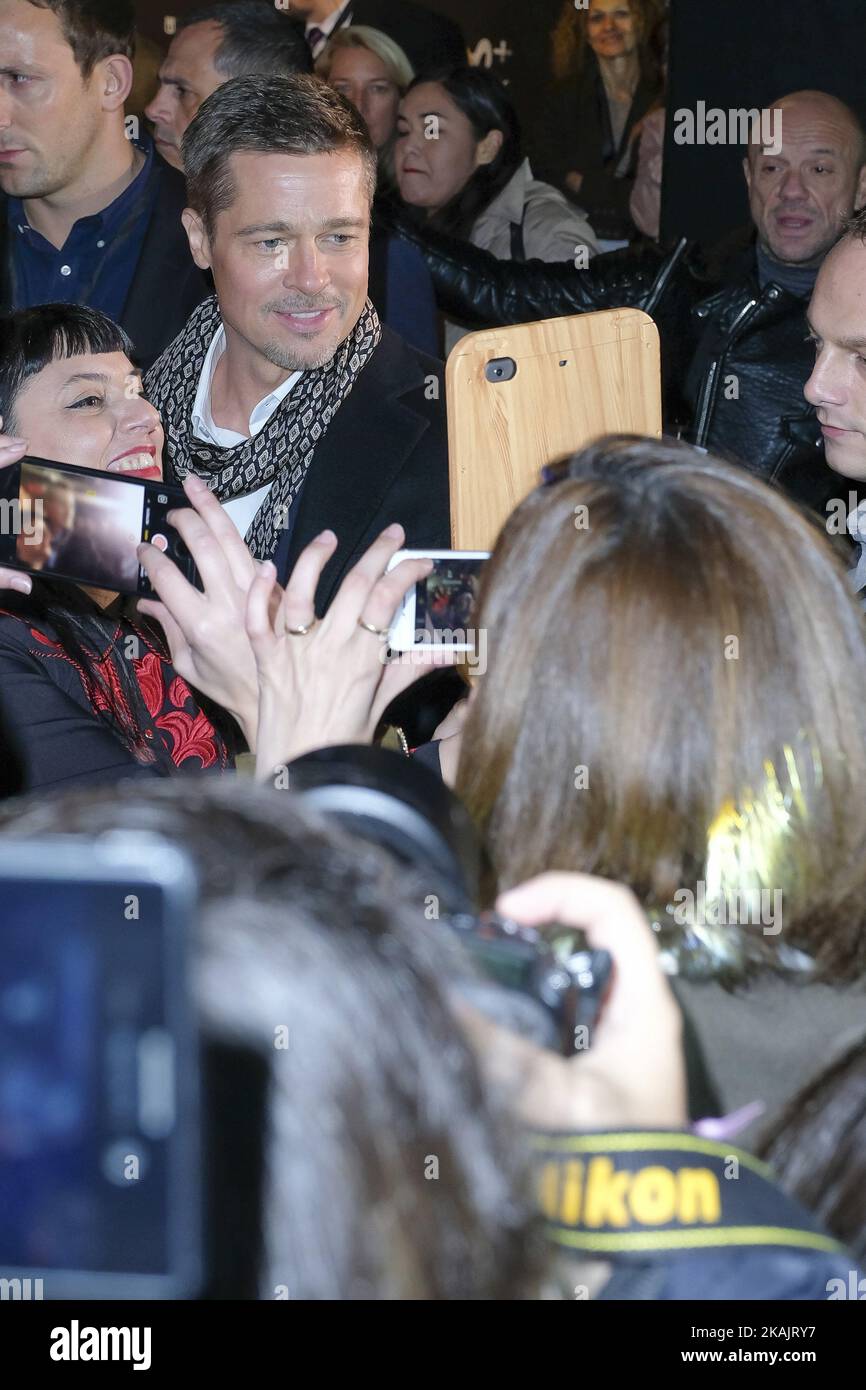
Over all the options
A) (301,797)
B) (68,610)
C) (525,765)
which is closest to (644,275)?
(68,610)

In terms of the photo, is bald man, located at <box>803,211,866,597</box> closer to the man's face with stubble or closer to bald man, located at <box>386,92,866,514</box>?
the man's face with stubble

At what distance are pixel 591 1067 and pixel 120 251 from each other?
101 inches

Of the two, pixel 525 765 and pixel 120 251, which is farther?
pixel 120 251

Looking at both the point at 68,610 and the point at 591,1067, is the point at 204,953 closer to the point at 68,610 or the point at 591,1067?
the point at 591,1067

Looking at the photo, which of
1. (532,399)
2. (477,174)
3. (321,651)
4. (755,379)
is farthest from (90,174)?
(321,651)

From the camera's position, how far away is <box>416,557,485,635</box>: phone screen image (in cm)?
154

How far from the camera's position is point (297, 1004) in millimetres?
553

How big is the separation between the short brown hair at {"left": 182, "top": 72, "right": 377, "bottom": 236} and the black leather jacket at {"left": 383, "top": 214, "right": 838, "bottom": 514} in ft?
1.99

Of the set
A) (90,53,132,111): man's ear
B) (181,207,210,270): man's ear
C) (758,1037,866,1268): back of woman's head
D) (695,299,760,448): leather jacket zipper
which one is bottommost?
(758,1037,866,1268): back of woman's head

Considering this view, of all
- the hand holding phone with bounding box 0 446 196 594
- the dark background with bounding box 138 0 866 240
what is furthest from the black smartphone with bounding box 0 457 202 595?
the dark background with bounding box 138 0 866 240

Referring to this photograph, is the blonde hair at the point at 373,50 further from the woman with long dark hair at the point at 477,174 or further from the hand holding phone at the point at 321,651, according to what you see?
the hand holding phone at the point at 321,651

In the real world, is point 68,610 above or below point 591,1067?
above

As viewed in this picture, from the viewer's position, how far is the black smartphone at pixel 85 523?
164 centimetres

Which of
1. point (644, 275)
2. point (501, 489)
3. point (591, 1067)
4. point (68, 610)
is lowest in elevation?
point (591, 1067)
